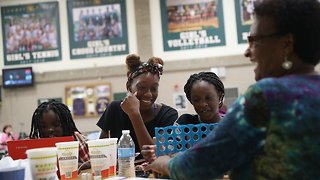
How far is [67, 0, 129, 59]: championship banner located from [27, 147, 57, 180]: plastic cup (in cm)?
649

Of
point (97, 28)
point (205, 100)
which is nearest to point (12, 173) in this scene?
point (205, 100)

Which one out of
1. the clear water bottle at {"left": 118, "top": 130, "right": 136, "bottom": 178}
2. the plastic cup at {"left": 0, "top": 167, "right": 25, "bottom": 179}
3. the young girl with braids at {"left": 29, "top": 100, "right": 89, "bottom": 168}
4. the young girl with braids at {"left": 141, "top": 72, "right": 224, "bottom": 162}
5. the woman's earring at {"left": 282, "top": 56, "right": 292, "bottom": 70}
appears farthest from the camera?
the young girl with braids at {"left": 29, "top": 100, "right": 89, "bottom": 168}

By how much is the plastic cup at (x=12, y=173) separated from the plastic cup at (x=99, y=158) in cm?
38

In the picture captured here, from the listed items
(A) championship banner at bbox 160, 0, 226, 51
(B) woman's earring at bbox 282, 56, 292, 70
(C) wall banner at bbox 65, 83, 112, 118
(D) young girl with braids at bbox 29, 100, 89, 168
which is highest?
(A) championship banner at bbox 160, 0, 226, 51

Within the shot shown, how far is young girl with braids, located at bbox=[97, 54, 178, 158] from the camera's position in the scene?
2.49m

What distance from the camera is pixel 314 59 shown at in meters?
1.16

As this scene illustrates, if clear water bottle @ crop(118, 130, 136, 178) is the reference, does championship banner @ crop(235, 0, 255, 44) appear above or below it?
above

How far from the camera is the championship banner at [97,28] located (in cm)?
791

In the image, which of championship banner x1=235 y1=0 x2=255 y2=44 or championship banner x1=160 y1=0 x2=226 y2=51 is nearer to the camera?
championship banner x1=235 y1=0 x2=255 y2=44

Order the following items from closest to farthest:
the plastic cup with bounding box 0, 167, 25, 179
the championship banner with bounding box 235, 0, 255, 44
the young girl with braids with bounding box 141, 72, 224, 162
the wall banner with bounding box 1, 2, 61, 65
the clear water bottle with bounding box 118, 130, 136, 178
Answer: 1. the plastic cup with bounding box 0, 167, 25, 179
2. the clear water bottle with bounding box 118, 130, 136, 178
3. the young girl with braids with bounding box 141, 72, 224, 162
4. the championship banner with bounding box 235, 0, 255, 44
5. the wall banner with bounding box 1, 2, 61, 65

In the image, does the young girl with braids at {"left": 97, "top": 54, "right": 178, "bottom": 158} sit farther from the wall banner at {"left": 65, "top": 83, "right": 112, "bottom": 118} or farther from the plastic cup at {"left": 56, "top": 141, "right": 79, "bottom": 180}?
the wall banner at {"left": 65, "top": 83, "right": 112, "bottom": 118}

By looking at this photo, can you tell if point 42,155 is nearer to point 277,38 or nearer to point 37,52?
point 277,38

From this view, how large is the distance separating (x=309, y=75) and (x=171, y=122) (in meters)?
1.52

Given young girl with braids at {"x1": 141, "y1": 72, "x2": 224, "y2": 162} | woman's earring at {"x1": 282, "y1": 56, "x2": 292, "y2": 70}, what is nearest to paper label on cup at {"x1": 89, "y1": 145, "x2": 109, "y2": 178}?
young girl with braids at {"x1": 141, "y1": 72, "x2": 224, "y2": 162}
